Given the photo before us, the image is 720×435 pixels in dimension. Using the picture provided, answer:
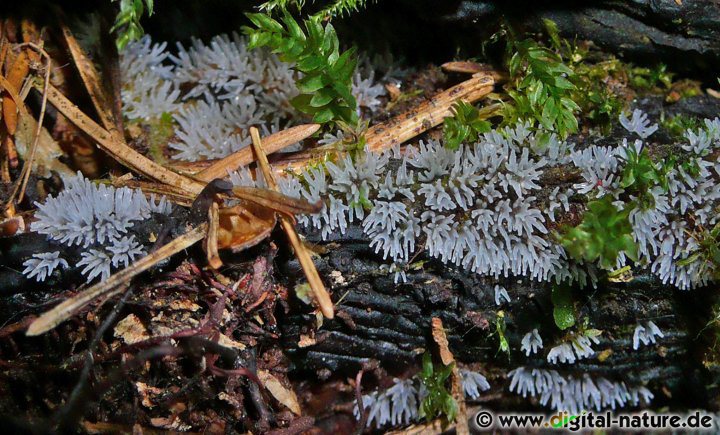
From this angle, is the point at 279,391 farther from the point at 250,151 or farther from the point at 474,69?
the point at 474,69

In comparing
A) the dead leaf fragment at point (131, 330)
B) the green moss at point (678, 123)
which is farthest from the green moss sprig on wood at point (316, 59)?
the green moss at point (678, 123)

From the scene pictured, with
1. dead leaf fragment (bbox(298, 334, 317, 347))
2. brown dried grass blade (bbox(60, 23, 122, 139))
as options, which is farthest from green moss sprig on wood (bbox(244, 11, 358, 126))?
dead leaf fragment (bbox(298, 334, 317, 347))

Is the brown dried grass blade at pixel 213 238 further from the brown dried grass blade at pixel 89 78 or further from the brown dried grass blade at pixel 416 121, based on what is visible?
the brown dried grass blade at pixel 89 78

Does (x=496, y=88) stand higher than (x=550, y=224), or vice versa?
(x=496, y=88)

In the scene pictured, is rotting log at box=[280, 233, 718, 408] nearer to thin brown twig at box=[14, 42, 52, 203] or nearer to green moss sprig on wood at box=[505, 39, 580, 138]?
green moss sprig on wood at box=[505, 39, 580, 138]

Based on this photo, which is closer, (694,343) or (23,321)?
(23,321)

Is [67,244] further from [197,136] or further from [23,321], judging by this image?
[197,136]

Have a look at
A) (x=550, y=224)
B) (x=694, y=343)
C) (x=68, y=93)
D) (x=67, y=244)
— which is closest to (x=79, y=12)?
(x=68, y=93)
